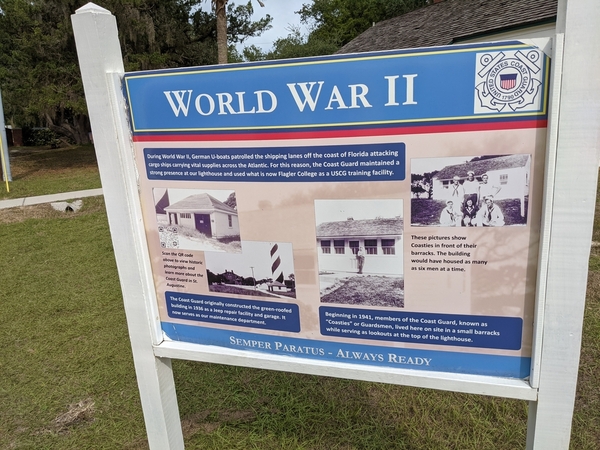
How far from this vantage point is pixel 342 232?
5.64ft

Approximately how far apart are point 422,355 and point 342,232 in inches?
20.7

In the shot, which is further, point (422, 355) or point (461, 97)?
point (422, 355)

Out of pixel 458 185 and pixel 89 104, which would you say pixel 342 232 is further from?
pixel 89 104

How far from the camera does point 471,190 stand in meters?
1.52

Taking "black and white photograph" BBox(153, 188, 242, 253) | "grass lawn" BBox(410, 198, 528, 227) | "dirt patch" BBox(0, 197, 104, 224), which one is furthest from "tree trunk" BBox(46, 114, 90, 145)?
"grass lawn" BBox(410, 198, 528, 227)

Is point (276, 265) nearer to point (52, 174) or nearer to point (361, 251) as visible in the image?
point (361, 251)

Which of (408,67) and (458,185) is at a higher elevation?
(408,67)

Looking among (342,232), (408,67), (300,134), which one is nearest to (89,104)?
(300,134)

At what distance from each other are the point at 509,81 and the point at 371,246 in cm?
67

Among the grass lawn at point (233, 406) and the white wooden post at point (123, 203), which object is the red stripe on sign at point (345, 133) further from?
the grass lawn at point (233, 406)

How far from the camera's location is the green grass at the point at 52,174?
1284 cm

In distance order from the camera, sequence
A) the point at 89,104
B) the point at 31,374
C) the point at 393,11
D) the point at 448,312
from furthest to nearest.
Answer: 1. the point at 393,11
2. the point at 31,374
3. the point at 89,104
4. the point at 448,312

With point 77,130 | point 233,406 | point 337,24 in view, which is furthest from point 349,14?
point 233,406

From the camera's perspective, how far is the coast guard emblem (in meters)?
1.40
